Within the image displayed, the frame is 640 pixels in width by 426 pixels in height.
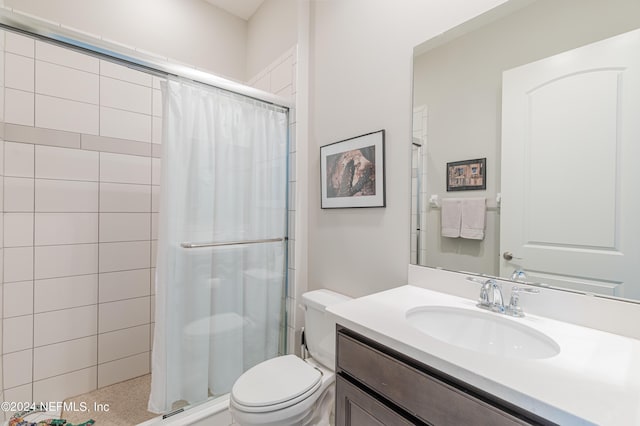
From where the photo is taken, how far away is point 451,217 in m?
1.24

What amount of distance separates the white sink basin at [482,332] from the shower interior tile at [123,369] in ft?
6.61

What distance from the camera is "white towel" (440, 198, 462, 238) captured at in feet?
3.97

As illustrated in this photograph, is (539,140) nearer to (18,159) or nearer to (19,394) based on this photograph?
(18,159)

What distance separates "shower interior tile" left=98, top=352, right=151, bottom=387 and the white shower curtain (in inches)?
32.1

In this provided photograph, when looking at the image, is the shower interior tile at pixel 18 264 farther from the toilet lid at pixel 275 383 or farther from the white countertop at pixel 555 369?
the white countertop at pixel 555 369

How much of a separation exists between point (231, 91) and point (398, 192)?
106 cm

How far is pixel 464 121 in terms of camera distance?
1190 mm

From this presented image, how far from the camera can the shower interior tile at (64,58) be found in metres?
1.69

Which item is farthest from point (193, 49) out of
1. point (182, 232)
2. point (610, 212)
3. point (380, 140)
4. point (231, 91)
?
point (610, 212)

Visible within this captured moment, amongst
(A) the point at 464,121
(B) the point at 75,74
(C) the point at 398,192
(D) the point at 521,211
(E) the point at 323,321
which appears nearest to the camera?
(D) the point at 521,211

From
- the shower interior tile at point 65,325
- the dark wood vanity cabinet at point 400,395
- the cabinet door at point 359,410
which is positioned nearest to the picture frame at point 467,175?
the dark wood vanity cabinet at point 400,395

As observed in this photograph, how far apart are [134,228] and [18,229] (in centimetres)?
56

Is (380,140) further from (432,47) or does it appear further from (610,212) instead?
(610,212)

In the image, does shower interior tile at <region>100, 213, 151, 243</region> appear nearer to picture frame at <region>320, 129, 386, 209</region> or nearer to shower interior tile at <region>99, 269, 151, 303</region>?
shower interior tile at <region>99, 269, 151, 303</region>
